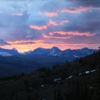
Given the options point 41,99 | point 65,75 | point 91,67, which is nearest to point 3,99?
point 41,99

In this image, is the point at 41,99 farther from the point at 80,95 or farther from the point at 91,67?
the point at 91,67

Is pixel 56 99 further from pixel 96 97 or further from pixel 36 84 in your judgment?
pixel 36 84

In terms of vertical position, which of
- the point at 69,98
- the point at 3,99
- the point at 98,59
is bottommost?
the point at 3,99

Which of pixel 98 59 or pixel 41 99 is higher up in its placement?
pixel 98 59

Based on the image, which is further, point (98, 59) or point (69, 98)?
point (69, 98)

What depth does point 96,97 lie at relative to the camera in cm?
1873

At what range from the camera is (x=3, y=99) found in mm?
146250

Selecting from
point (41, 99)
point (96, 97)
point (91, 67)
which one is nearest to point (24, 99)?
point (41, 99)

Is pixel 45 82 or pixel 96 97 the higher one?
pixel 96 97

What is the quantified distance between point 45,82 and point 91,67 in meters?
38.8

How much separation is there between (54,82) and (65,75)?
15709mm

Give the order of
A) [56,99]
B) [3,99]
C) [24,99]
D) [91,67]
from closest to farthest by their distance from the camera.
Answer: [56,99] < [24,99] < [3,99] < [91,67]

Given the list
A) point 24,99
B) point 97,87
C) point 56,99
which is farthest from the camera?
point 24,99

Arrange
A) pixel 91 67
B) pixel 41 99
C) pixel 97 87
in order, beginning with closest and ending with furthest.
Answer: pixel 97 87 → pixel 41 99 → pixel 91 67
